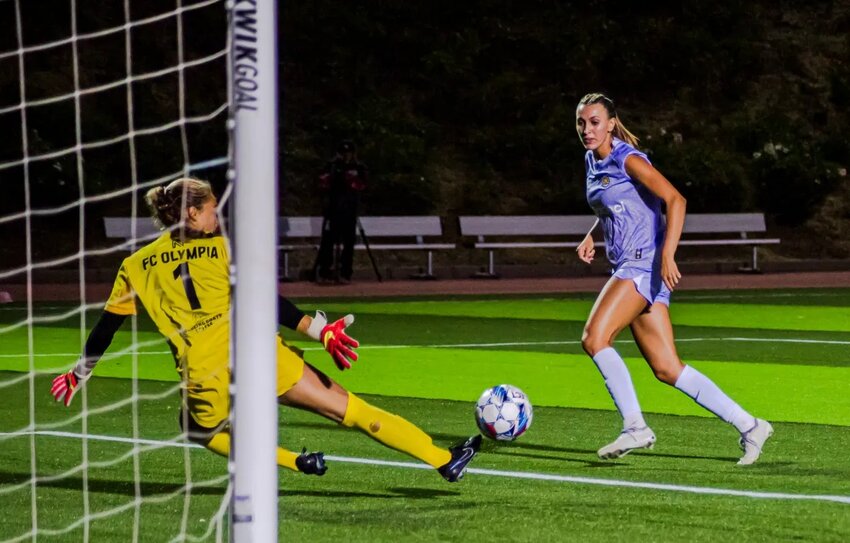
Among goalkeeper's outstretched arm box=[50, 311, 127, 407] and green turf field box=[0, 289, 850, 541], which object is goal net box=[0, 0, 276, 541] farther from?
goalkeeper's outstretched arm box=[50, 311, 127, 407]

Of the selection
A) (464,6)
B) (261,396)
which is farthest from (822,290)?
(261,396)

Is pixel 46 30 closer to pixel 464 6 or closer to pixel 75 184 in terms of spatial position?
pixel 75 184

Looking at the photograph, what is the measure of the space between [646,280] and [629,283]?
0.31ft

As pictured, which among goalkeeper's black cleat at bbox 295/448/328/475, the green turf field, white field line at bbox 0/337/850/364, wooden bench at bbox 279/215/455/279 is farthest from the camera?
wooden bench at bbox 279/215/455/279

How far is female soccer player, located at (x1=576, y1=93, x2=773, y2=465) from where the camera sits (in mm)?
9078

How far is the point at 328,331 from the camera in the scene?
7316 mm

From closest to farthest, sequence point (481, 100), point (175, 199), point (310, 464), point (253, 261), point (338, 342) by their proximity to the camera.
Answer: point (253, 261), point (338, 342), point (175, 199), point (310, 464), point (481, 100)

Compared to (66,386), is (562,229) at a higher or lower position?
higher

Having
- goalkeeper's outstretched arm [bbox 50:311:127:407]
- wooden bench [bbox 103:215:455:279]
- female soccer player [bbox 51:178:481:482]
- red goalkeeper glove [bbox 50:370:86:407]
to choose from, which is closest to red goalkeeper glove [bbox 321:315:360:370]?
female soccer player [bbox 51:178:481:482]

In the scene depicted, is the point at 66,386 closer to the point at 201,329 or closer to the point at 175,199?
the point at 201,329

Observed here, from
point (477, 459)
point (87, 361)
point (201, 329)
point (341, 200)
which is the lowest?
point (477, 459)

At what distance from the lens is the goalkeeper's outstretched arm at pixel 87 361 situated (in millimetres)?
7586

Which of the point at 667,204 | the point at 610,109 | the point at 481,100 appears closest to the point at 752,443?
the point at 667,204

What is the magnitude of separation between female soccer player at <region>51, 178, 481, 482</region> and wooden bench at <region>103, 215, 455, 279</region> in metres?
18.3
